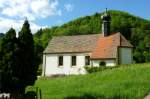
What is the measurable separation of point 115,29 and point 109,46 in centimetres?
5837

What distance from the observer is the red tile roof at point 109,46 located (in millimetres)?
50844

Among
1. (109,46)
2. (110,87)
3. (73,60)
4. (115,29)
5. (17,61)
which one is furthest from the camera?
(115,29)

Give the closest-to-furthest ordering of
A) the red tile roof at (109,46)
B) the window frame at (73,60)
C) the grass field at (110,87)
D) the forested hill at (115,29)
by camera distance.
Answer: the grass field at (110,87) < the red tile roof at (109,46) < the window frame at (73,60) < the forested hill at (115,29)

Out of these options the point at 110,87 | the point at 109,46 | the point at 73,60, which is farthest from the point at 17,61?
the point at 73,60

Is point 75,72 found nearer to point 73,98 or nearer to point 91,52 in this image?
point 91,52

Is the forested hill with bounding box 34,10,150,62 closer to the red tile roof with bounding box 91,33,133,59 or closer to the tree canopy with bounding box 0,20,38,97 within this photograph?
the red tile roof with bounding box 91,33,133,59

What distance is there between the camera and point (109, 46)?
5219cm

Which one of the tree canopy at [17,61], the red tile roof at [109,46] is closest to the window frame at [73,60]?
the red tile roof at [109,46]

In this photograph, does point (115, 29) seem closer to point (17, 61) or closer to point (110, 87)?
point (110, 87)

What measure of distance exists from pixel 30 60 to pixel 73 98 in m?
3.87

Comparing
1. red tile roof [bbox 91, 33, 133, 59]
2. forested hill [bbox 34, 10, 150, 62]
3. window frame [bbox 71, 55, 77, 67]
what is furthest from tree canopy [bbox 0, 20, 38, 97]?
forested hill [bbox 34, 10, 150, 62]

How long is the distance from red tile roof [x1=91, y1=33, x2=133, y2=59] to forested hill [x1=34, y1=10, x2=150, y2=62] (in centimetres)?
3760

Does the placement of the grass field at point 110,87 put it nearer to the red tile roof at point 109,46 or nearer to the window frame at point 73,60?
the red tile roof at point 109,46

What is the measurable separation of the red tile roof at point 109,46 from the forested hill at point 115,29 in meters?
37.6
